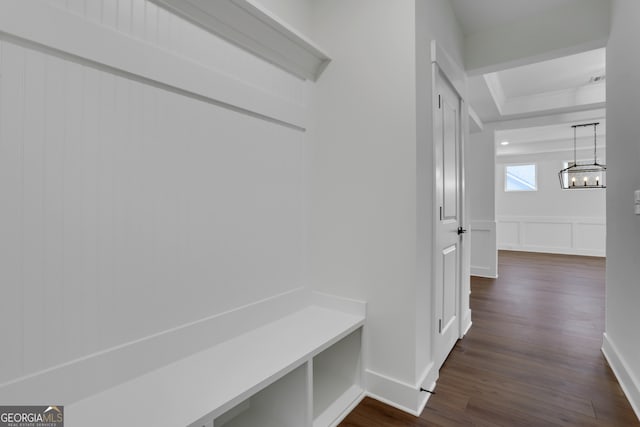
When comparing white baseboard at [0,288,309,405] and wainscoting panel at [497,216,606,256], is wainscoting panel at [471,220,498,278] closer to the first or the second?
wainscoting panel at [497,216,606,256]

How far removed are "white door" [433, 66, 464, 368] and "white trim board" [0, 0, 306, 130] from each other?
119 cm

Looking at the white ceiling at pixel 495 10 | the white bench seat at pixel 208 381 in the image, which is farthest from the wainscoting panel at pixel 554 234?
the white bench seat at pixel 208 381

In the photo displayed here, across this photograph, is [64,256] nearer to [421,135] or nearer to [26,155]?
[26,155]

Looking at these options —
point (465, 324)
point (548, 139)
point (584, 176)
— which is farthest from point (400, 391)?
point (584, 176)

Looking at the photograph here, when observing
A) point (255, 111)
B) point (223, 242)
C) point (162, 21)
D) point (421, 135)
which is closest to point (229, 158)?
point (255, 111)

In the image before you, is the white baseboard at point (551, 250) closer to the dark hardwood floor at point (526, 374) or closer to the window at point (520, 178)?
the window at point (520, 178)

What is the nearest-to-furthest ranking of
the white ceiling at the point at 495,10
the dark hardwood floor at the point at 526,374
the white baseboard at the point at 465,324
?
the dark hardwood floor at the point at 526,374, the white ceiling at the point at 495,10, the white baseboard at the point at 465,324

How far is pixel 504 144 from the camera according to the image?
660 cm

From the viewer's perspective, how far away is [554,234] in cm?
708

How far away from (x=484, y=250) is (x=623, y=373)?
9.90 ft

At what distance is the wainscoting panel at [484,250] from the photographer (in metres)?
4.62

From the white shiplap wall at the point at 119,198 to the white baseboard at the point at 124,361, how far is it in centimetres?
3

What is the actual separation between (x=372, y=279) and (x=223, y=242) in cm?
86

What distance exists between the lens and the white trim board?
899 millimetres
